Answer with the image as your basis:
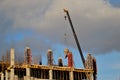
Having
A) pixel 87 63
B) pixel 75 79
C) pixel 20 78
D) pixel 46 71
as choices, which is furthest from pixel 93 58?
pixel 20 78

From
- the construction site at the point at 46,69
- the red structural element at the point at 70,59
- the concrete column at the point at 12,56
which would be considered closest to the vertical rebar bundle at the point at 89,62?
the construction site at the point at 46,69

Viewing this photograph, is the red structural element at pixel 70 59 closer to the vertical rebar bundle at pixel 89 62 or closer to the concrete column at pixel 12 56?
the vertical rebar bundle at pixel 89 62

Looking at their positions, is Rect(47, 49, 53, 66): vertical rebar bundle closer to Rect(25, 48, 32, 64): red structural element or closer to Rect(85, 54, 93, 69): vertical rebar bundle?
Rect(25, 48, 32, 64): red structural element

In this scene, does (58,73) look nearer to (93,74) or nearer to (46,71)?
(46,71)

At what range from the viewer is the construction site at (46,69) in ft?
394

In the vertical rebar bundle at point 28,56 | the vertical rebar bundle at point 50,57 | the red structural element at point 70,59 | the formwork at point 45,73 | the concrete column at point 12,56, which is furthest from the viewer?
the red structural element at point 70,59

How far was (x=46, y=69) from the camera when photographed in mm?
125312

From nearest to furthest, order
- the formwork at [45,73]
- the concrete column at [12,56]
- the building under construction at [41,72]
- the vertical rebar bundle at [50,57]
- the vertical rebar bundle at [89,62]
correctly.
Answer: the concrete column at [12,56]
the building under construction at [41,72]
the formwork at [45,73]
the vertical rebar bundle at [50,57]
the vertical rebar bundle at [89,62]

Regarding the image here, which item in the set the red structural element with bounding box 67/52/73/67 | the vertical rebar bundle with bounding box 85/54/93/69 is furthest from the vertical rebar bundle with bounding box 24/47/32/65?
the vertical rebar bundle with bounding box 85/54/93/69

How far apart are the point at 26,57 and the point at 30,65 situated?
107 inches

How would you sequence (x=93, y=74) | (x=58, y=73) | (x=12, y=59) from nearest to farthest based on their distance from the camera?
(x=12, y=59) < (x=58, y=73) < (x=93, y=74)

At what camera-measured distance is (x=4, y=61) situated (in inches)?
5103

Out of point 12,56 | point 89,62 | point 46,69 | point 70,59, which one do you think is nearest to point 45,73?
point 46,69

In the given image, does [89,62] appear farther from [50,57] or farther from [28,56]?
[28,56]
